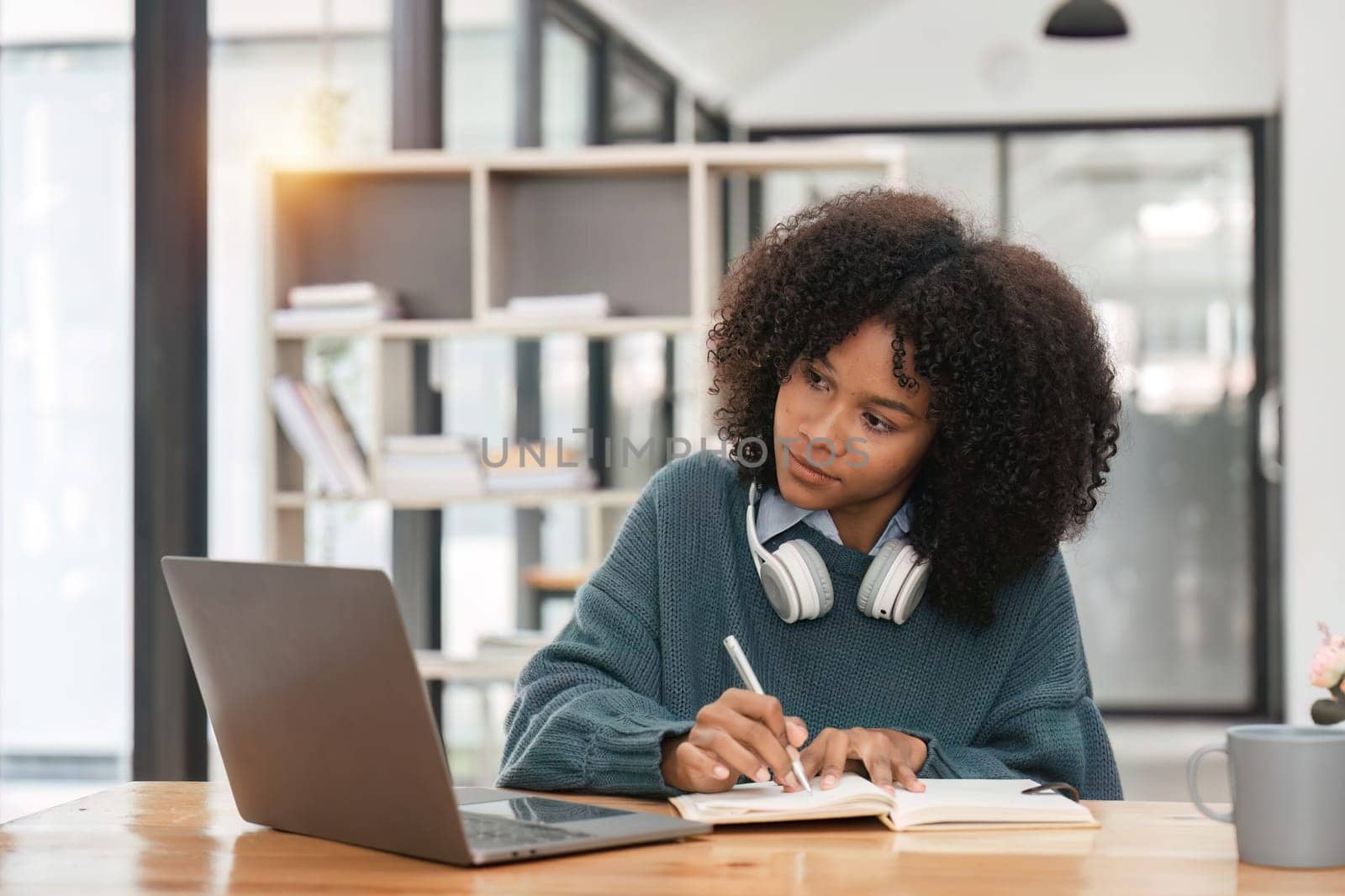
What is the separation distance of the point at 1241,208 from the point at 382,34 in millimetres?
3771

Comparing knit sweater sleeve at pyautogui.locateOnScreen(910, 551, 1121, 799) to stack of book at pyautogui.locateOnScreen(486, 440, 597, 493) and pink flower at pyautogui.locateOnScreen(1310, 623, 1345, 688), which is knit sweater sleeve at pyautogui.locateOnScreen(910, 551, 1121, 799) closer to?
pink flower at pyautogui.locateOnScreen(1310, 623, 1345, 688)

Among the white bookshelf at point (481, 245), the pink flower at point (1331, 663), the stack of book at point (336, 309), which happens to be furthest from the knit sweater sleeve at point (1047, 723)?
the stack of book at point (336, 309)

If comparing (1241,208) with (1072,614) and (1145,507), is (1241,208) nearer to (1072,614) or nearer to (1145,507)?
(1145,507)

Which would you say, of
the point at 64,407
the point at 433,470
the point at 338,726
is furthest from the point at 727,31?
the point at 338,726

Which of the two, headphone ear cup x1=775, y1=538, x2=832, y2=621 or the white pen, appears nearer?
the white pen

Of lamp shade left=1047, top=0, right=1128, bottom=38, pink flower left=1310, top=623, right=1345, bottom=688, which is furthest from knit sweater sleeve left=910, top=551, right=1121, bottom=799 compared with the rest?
lamp shade left=1047, top=0, right=1128, bottom=38

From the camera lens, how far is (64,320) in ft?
10.2

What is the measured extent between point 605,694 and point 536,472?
208cm

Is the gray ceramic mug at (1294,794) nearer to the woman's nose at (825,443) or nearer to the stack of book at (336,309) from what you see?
the woman's nose at (825,443)

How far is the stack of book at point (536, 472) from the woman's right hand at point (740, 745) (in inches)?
88.4

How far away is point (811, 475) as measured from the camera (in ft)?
5.02

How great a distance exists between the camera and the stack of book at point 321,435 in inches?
137

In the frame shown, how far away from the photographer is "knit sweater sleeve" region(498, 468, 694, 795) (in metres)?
1.31

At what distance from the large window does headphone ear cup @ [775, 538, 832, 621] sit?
1986mm
